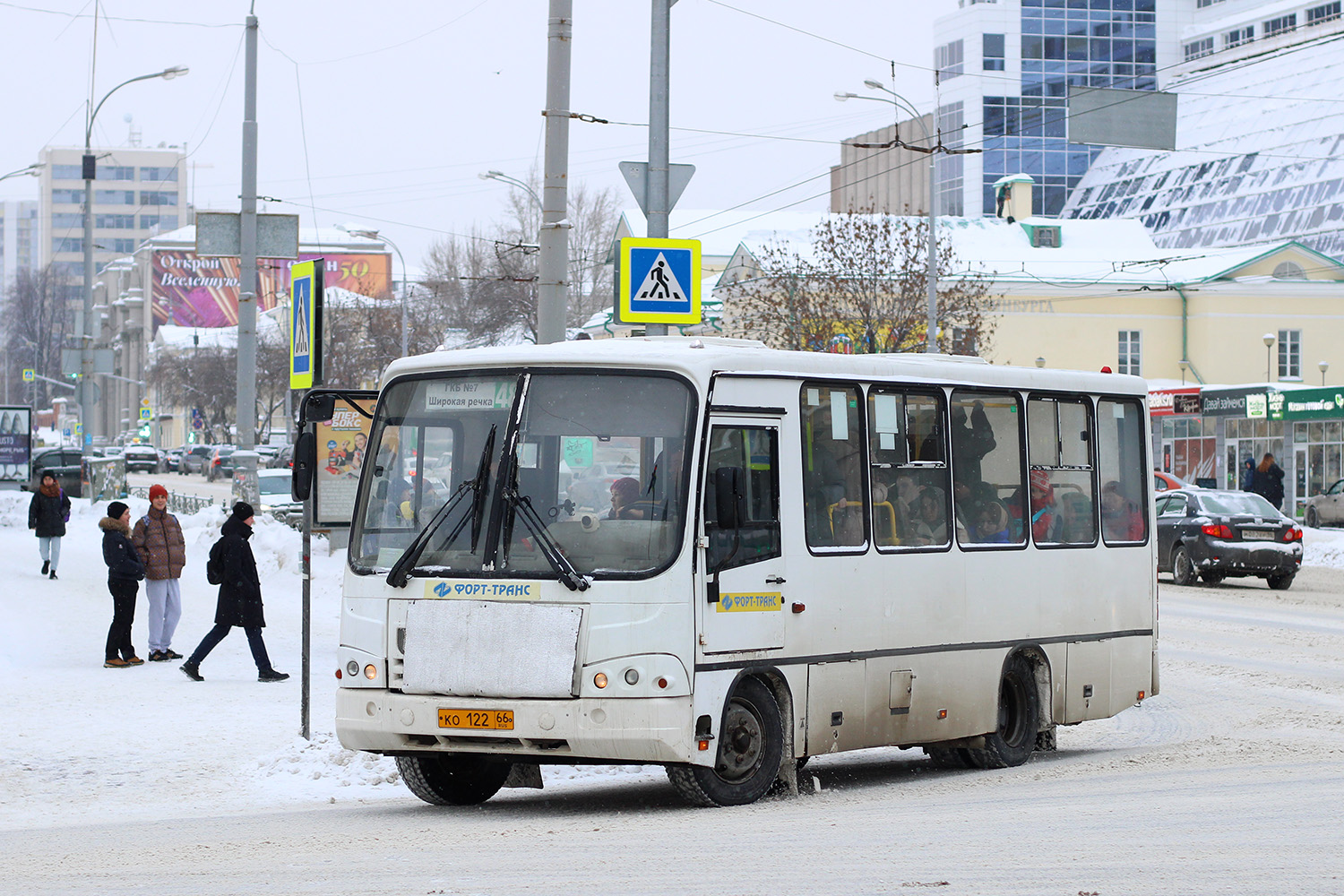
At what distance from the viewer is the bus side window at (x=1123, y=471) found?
496 inches

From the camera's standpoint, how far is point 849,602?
1012 cm

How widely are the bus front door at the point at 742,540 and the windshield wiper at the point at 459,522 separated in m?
1.15

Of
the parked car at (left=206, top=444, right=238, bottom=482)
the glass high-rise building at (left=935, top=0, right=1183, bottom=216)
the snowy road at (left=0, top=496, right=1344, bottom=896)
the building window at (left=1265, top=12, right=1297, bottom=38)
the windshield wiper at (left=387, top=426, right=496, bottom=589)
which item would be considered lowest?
the snowy road at (left=0, top=496, right=1344, bottom=896)

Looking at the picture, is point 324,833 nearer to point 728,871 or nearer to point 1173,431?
point 728,871

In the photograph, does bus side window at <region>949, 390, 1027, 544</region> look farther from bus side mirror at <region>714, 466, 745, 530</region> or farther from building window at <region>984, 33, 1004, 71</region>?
building window at <region>984, 33, 1004, 71</region>

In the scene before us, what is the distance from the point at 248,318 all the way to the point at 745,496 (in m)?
16.8

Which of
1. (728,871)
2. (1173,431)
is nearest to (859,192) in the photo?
(1173,431)

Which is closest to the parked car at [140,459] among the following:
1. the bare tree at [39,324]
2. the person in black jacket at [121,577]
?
the bare tree at [39,324]

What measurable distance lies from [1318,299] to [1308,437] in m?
19.8

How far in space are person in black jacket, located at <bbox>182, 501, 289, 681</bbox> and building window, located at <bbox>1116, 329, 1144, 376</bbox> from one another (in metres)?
51.7

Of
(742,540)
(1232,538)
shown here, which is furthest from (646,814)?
(1232,538)

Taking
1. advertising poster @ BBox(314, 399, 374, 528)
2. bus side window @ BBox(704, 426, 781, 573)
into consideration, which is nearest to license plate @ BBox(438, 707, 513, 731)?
bus side window @ BBox(704, 426, 781, 573)

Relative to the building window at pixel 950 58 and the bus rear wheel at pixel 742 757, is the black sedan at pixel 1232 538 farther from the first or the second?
the building window at pixel 950 58

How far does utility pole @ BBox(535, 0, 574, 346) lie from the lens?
43.3ft
